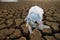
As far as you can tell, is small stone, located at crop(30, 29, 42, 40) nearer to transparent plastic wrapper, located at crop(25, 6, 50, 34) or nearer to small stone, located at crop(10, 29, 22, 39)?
transparent plastic wrapper, located at crop(25, 6, 50, 34)

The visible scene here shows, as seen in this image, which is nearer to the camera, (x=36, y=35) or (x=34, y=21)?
(x=36, y=35)

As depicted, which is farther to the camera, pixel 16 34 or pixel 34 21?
pixel 34 21

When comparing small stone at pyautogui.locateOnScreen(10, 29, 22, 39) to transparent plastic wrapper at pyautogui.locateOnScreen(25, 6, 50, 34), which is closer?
small stone at pyautogui.locateOnScreen(10, 29, 22, 39)

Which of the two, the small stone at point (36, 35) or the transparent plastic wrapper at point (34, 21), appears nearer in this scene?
the small stone at point (36, 35)

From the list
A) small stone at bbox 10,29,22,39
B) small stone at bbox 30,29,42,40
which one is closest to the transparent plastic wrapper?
small stone at bbox 30,29,42,40

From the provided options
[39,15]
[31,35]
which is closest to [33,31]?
[31,35]

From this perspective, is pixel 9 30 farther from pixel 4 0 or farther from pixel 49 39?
pixel 4 0

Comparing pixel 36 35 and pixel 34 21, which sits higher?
pixel 34 21

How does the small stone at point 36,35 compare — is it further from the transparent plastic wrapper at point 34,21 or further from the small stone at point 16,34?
the small stone at point 16,34

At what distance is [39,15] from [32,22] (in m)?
0.24

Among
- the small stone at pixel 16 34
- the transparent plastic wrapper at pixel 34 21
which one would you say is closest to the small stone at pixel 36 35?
the transparent plastic wrapper at pixel 34 21

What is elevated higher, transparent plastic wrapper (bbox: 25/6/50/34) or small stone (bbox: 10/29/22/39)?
transparent plastic wrapper (bbox: 25/6/50/34)

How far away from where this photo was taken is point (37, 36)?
79.2 inches

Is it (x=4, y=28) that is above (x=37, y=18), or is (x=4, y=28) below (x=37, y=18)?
below
